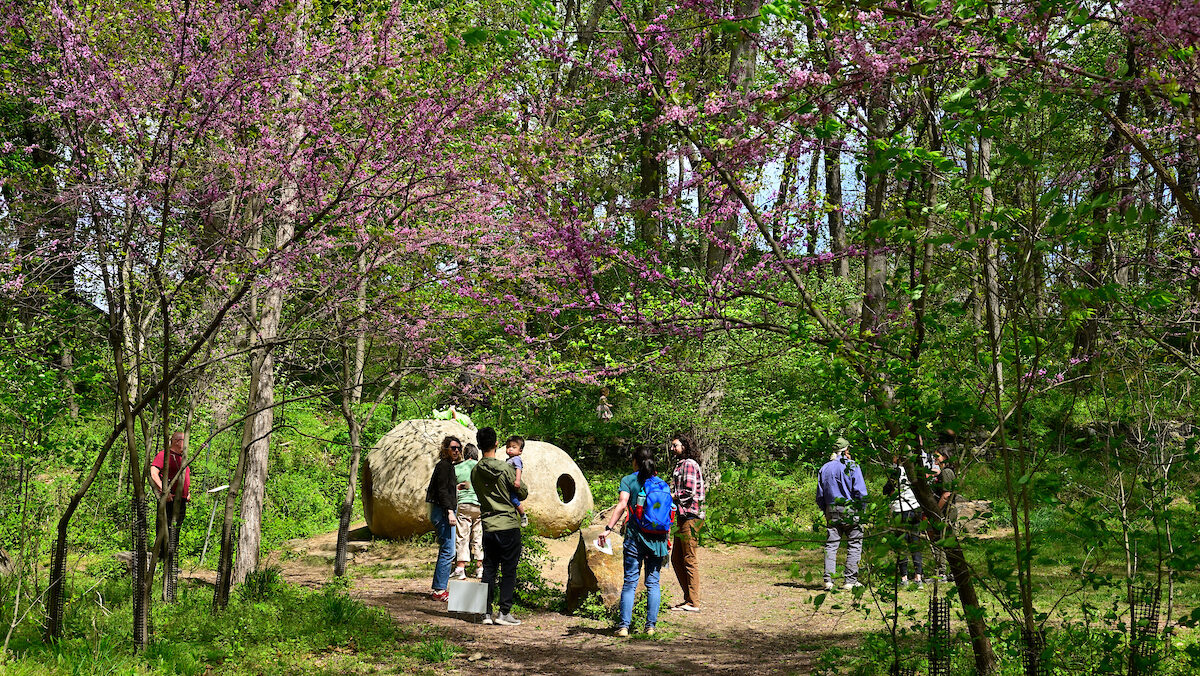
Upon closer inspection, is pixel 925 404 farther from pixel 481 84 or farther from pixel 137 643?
pixel 137 643

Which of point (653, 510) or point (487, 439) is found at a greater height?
point (487, 439)

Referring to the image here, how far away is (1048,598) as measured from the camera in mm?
8891

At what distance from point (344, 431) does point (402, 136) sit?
45.3 ft

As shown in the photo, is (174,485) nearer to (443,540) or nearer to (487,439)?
(443,540)

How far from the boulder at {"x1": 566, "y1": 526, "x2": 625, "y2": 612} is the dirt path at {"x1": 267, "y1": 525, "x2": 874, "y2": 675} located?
0.79ft

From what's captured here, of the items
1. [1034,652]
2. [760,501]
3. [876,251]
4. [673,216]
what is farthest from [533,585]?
[760,501]

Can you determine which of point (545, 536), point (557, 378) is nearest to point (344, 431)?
point (545, 536)

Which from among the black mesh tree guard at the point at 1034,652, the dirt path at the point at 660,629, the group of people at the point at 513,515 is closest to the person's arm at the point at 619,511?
the group of people at the point at 513,515

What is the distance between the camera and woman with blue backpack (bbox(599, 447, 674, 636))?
730 cm

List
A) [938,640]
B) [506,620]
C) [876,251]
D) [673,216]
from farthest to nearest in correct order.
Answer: [506,620], [673,216], [876,251], [938,640]

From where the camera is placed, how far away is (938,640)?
16.2ft

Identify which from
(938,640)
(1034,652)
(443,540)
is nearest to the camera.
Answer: (1034,652)

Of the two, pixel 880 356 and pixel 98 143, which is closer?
pixel 880 356

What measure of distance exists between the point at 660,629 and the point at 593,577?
2.71ft
